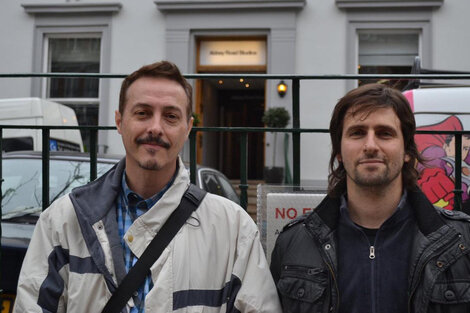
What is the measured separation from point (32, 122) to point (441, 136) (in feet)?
18.9

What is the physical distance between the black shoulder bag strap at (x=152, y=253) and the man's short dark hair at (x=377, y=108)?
0.70 m

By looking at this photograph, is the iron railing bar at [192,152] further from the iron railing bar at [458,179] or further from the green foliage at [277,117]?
the green foliage at [277,117]

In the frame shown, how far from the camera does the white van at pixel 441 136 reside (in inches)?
168

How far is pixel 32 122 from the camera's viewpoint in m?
7.39

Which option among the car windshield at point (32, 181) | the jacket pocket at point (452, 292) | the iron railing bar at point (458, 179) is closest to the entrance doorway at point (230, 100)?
the car windshield at point (32, 181)

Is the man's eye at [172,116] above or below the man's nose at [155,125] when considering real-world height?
above

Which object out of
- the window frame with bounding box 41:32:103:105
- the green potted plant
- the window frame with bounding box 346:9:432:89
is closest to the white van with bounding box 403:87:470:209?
the green potted plant

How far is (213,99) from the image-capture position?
13352mm

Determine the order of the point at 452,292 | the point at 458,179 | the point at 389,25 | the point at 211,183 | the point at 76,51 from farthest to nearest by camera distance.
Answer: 1. the point at 76,51
2. the point at 389,25
3. the point at 211,183
4. the point at 458,179
5. the point at 452,292

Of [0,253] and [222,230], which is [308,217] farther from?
[0,253]

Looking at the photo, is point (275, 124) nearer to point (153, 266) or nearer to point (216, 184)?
point (216, 184)

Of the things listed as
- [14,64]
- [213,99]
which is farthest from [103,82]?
[213,99]

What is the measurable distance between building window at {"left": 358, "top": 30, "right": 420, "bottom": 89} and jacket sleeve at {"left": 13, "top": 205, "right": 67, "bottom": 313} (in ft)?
31.8

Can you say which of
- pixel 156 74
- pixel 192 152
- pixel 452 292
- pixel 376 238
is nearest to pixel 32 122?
pixel 192 152
